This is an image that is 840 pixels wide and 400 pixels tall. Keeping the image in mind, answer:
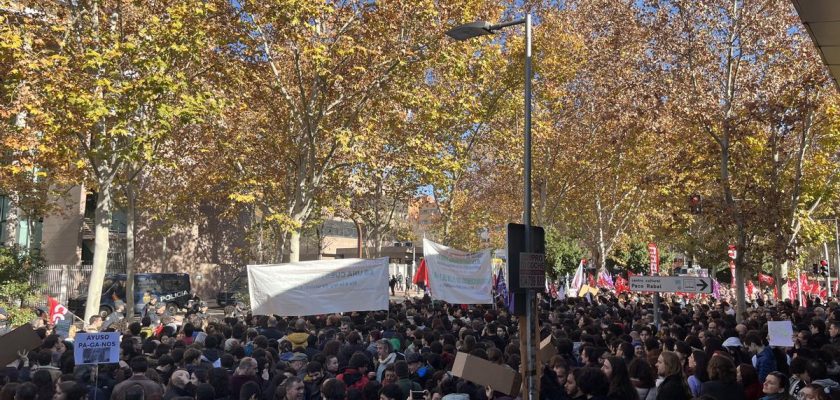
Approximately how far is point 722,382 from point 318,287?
7501 mm

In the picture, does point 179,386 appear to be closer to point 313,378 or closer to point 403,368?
point 313,378

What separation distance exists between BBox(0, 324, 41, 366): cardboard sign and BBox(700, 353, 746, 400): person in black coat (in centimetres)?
772

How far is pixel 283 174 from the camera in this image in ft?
81.7

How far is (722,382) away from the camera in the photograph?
22.1 ft

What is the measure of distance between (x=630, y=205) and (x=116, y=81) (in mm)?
28016

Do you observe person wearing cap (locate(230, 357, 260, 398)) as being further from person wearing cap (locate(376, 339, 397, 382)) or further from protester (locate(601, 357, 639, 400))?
protester (locate(601, 357, 639, 400))

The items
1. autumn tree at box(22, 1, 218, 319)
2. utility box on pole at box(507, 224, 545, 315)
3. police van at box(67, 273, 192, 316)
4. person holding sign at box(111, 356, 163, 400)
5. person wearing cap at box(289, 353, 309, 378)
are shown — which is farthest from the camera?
police van at box(67, 273, 192, 316)

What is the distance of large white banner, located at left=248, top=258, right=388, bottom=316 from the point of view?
12414 millimetres

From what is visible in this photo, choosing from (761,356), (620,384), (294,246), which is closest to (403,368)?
(620,384)

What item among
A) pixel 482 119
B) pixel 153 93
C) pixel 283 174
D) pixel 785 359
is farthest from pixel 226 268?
pixel 785 359

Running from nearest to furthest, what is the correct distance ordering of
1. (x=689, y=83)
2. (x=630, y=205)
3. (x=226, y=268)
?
(x=689, y=83)
(x=630, y=205)
(x=226, y=268)

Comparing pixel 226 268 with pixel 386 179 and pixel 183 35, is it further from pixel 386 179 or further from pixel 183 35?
pixel 183 35

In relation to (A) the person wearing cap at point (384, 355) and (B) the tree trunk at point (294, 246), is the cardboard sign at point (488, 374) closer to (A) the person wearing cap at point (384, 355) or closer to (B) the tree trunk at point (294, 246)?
(A) the person wearing cap at point (384, 355)

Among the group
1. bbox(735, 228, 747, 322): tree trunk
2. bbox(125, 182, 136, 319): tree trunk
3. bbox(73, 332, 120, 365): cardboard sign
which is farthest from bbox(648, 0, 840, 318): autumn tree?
bbox(125, 182, 136, 319): tree trunk
